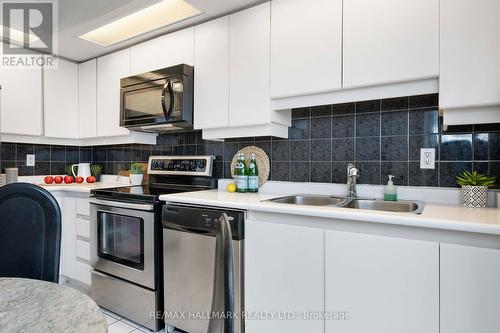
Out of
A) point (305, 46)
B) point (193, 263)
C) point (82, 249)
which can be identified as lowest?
point (82, 249)

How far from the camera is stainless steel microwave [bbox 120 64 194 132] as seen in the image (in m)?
2.16

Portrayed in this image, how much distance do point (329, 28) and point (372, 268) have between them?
1.27 metres

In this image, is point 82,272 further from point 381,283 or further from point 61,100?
point 381,283

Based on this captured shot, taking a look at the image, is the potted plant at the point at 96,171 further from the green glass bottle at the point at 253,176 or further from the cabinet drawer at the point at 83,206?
the green glass bottle at the point at 253,176

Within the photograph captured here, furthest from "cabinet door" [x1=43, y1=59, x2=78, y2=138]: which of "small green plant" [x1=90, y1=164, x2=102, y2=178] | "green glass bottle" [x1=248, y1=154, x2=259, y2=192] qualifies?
"green glass bottle" [x1=248, y1=154, x2=259, y2=192]

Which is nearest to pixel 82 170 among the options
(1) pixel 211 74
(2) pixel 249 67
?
(1) pixel 211 74

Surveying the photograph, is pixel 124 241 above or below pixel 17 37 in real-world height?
below

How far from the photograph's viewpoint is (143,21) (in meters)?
2.39

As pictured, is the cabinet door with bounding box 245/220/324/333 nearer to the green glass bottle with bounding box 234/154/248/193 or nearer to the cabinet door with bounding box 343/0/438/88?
the green glass bottle with bounding box 234/154/248/193

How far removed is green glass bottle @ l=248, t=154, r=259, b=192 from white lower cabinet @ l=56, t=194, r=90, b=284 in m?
1.43

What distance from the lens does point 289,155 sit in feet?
6.96

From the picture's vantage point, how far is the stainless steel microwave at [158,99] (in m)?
2.16

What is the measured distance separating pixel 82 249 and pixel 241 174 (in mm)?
1573

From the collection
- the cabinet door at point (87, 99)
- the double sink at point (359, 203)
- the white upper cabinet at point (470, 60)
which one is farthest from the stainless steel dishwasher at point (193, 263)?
the cabinet door at point (87, 99)
